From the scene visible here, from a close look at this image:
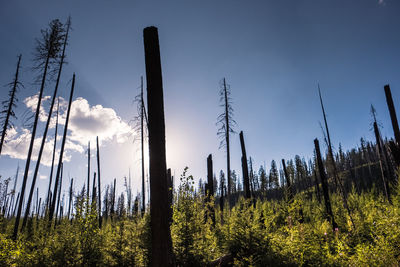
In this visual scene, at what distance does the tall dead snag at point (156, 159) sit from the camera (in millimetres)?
3289

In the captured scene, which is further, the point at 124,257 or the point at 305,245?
the point at 124,257

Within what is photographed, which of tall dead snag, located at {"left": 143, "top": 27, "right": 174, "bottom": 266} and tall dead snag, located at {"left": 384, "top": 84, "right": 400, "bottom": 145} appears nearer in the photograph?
tall dead snag, located at {"left": 143, "top": 27, "right": 174, "bottom": 266}

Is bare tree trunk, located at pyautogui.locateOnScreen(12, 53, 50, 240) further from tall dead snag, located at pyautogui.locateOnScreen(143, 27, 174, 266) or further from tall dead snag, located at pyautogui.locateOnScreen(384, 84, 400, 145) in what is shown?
tall dead snag, located at pyautogui.locateOnScreen(384, 84, 400, 145)

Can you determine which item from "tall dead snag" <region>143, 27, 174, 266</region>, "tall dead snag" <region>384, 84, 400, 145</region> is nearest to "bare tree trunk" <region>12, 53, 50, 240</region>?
"tall dead snag" <region>143, 27, 174, 266</region>

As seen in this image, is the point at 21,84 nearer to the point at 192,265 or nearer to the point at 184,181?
the point at 184,181

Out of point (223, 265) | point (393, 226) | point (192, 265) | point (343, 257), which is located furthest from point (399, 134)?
point (192, 265)

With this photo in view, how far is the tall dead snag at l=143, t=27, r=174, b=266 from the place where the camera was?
10.8 feet

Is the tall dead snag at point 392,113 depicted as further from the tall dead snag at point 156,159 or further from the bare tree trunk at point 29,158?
the bare tree trunk at point 29,158

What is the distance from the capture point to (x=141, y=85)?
57.4ft

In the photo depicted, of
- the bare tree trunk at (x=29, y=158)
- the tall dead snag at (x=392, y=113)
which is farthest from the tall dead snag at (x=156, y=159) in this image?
the bare tree trunk at (x=29, y=158)

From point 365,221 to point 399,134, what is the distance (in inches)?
216

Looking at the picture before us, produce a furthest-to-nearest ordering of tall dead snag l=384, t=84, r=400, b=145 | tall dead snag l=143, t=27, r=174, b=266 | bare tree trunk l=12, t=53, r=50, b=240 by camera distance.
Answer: bare tree trunk l=12, t=53, r=50, b=240, tall dead snag l=384, t=84, r=400, b=145, tall dead snag l=143, t=27, r=174, b=266

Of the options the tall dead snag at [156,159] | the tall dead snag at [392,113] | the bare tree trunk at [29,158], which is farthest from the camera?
the bare tree trunk at [29,158]

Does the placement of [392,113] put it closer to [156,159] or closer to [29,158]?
Answer: [156,159]
